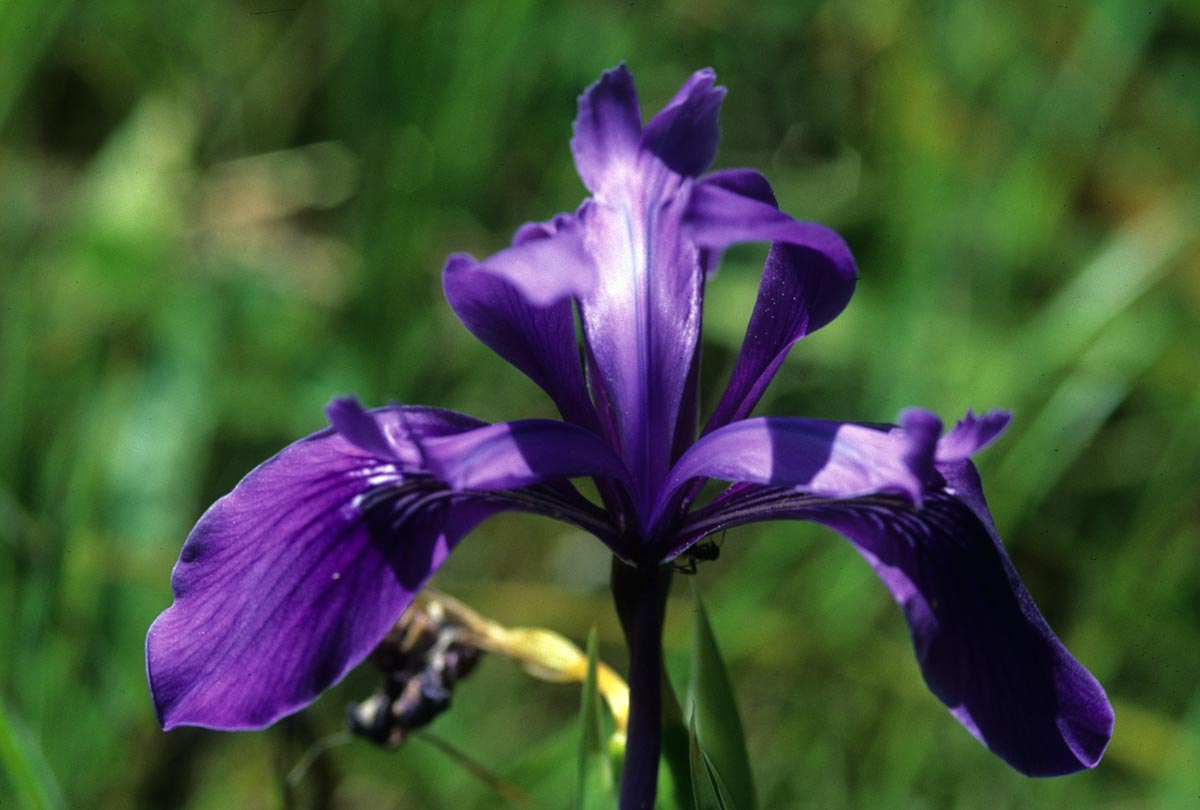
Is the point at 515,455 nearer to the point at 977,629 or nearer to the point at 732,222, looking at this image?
the point at 732,222

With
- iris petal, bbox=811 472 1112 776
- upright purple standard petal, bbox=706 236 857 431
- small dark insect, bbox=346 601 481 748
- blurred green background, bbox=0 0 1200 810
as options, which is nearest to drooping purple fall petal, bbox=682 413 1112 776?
iris petal, bbox=811 472 1112 776

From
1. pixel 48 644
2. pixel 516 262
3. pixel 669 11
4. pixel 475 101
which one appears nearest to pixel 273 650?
pixel 516 262

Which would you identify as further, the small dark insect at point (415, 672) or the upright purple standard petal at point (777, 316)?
the small dark insect at point (415, 672)

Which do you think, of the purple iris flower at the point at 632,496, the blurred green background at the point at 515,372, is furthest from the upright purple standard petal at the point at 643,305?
the blurred green background at the point at 515,372

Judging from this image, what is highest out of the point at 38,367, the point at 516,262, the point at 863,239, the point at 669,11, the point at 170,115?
the point at 516,262

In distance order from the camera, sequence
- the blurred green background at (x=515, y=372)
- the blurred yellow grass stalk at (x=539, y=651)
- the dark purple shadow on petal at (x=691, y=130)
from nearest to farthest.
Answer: the dark purple shadow on petal at (x=691, y=130)
the blurred yellow grass stalk at (x=539, y=651)
the blurred green background at (x=515, y=372)

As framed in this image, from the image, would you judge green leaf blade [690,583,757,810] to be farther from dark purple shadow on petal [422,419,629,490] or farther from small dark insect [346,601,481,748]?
small dark insect [346,601,481,748]

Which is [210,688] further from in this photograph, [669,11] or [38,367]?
[669,11]

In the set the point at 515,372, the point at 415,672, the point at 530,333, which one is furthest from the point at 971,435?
the point at 515,372

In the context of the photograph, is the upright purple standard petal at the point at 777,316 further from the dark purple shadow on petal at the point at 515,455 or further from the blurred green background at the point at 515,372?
the blurred green background at the point at 515,372
